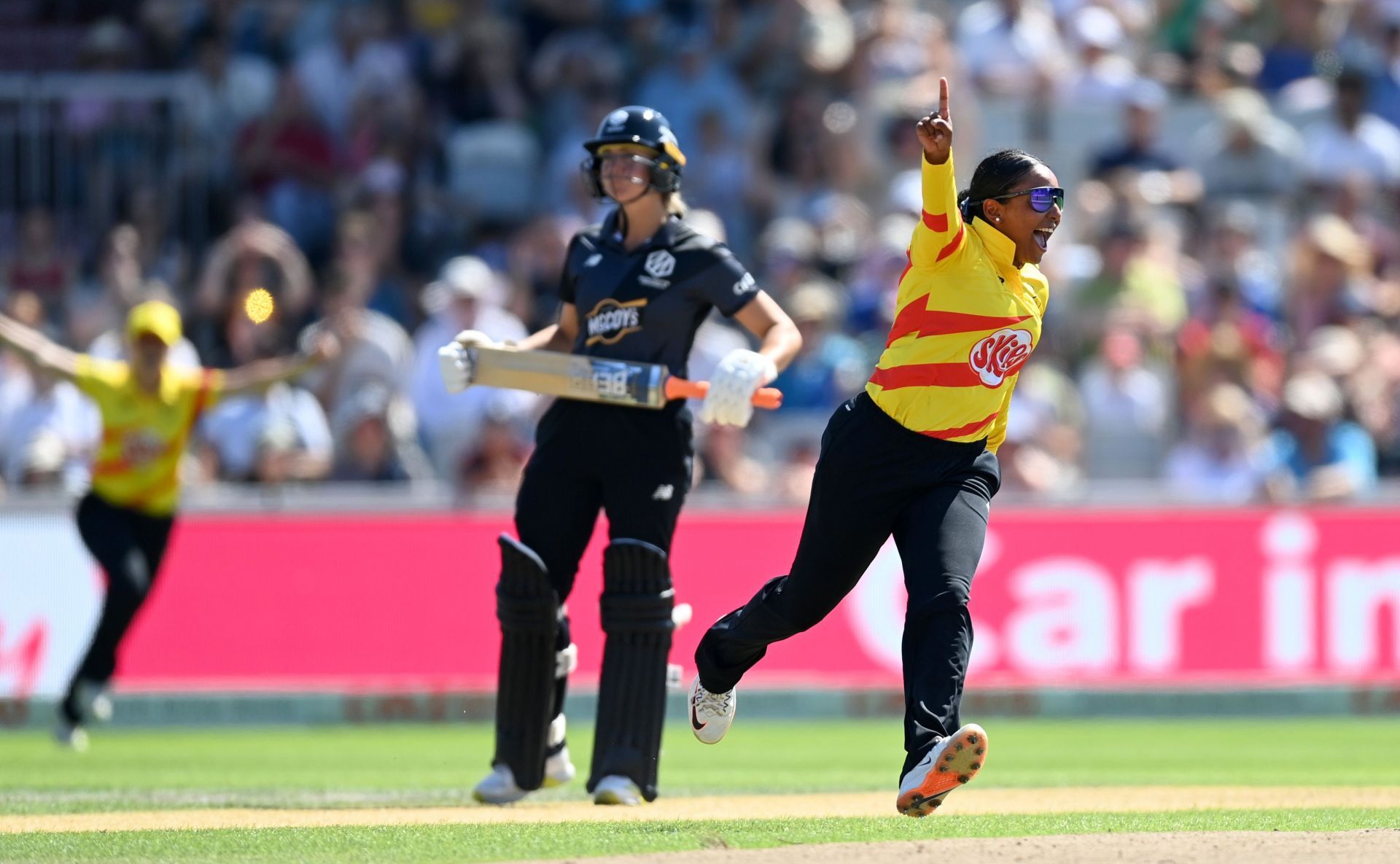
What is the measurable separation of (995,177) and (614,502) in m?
2.03

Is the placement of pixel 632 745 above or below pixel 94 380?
below

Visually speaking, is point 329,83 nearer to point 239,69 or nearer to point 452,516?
point 239,69

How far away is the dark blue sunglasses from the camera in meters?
6.98

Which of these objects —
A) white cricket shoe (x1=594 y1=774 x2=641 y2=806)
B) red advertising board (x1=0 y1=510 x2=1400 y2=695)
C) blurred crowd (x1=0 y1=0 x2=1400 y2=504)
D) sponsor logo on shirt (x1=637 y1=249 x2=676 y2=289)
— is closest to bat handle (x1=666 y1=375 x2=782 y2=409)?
sponsor logo on shirt (x1=637 y1=249 x2=676 y2=289)

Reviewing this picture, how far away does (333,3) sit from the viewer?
18625 mm

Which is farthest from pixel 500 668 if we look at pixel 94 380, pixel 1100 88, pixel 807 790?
pixel 1100 88

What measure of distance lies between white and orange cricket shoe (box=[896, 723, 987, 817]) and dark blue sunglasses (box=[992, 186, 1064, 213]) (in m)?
1.71

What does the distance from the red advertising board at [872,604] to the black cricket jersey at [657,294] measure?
5.04 m

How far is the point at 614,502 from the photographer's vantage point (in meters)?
8.16

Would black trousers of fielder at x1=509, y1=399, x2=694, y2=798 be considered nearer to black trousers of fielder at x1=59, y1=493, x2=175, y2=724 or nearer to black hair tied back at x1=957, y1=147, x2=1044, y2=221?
black hair tied back at x1=957, y1=147, x2=1044, y2=221

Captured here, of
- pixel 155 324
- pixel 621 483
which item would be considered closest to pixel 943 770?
pixel 621 483

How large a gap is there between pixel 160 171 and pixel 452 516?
5084 mm

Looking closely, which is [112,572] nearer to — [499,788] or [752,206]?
[499,788]

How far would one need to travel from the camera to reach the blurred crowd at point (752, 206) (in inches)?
579
